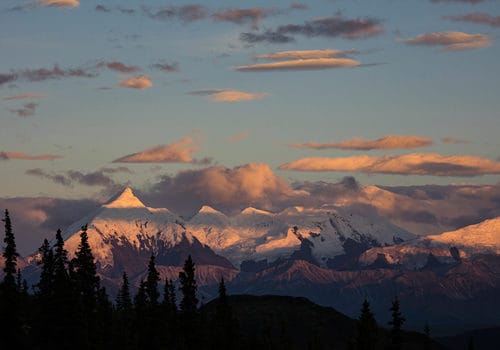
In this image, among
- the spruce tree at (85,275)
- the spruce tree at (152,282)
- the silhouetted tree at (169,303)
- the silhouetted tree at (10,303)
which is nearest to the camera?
the silhouetted tree at (10,303)

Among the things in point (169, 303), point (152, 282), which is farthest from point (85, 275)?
point (169, 303)

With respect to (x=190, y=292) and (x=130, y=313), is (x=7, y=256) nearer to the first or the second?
(x=190, y=292)

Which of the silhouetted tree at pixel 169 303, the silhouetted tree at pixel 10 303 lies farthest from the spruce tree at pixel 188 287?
the silhouetted tree at pixel 169 303

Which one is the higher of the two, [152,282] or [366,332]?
[152,282]

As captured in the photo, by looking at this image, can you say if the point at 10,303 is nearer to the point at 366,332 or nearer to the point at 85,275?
the point at 85,275

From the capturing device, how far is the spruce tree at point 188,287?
136 m

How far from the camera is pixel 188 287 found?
453ft

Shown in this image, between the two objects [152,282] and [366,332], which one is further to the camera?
[152,282]

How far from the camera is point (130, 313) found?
641ft

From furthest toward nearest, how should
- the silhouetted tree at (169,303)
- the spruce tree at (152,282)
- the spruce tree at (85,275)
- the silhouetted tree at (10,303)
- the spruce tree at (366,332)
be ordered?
the silhouetted tree at (169,303)
the spruce tree at (152,282)
the spruce tree at (366,332)
the spruce tree at (85,275)
the silhouetted tree at (10,303)

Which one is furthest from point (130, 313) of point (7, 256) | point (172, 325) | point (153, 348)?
point (7, 256)

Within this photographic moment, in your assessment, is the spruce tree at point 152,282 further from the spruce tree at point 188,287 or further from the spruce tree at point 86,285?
the spruce tree at point 86,285

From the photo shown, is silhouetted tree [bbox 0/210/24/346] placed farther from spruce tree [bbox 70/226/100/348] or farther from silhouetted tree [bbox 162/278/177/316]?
silhouetted tree [bbox 162/278/177/316]

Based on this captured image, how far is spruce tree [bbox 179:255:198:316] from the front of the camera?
447 ft
